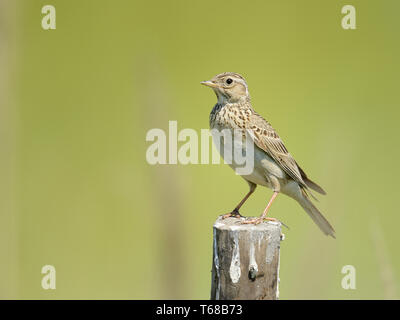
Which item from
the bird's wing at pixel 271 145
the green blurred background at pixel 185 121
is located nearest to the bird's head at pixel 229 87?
the bird's wing at pixel 271 145

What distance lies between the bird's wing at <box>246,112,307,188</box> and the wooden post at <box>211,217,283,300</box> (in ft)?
5.20

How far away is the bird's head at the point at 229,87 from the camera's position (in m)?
6.28

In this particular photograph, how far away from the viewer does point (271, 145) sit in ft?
20.0

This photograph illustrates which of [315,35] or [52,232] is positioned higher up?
[315,35]

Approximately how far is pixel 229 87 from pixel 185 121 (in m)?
5.80

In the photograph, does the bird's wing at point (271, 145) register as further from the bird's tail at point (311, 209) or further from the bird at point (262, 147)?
the bird's tail at point (311, 209)

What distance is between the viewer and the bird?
6074 millimetres

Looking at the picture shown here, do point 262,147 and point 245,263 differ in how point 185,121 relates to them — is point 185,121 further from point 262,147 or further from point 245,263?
point 245,263

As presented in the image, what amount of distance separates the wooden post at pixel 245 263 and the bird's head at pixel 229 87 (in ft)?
6.60

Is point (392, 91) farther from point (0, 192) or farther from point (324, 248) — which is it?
point (0, 192)

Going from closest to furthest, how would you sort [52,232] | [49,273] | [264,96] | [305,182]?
[305,182] < [49,273] < [52,232] < [264,96]
